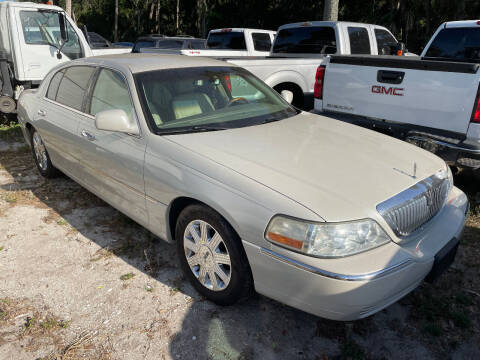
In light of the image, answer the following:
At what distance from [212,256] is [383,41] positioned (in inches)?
314

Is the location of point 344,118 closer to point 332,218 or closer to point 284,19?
point 332,218

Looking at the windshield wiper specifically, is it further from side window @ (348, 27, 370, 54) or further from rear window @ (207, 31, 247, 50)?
rear window @ (207, 31, 247, 50)

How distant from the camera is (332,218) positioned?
230cm

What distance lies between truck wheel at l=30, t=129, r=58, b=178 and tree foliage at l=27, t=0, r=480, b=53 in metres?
17.3

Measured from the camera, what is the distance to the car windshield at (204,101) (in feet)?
10.8

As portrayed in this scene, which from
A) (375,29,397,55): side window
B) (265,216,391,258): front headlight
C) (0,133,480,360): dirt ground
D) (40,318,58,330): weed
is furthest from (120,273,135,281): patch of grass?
(375,29,397,55): side window

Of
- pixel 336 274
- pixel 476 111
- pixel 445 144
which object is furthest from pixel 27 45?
pixel 336 274

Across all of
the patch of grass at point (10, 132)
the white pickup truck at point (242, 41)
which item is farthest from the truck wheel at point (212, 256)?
the white pickup truck at point (242, 41)

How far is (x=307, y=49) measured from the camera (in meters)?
8.73

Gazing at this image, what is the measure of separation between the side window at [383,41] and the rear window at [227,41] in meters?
3.55

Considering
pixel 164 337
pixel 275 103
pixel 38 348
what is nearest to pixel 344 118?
pixel 275 103

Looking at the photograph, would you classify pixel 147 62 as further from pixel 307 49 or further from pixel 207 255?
pixel 307 49

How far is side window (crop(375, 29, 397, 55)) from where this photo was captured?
29.6 ft

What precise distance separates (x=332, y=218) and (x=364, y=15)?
23613 mm
